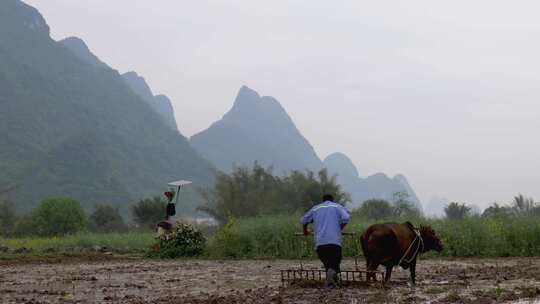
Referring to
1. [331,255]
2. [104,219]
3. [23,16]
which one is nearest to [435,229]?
[331,255]

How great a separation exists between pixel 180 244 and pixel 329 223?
14447 millimetres

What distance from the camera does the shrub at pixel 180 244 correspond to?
25.9 metres

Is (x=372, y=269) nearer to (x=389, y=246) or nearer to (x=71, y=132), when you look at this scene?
(x=389, y=246)

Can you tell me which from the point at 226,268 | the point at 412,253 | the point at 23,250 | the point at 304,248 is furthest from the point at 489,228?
the point at 23,250

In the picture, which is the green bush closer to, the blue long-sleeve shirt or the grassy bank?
the grassy bank

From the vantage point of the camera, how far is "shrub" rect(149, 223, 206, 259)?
2592 centimetres

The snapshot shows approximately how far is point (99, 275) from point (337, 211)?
836 centimetres

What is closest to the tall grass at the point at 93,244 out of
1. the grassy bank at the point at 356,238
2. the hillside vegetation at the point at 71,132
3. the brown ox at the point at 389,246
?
→ the grassy bank at the point at 356,238

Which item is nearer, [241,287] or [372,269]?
[372,269]

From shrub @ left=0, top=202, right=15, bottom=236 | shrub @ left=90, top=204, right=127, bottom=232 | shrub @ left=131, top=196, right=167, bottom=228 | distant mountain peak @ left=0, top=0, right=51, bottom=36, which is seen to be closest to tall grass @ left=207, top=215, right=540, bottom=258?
shrub @ left=131, top=196, right=167, bottom=228

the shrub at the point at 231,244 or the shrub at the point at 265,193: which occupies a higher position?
the shrub at the point at 265,193

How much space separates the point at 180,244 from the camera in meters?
26.1

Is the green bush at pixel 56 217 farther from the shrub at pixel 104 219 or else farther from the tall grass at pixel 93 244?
the tall grass at pixel 93 244

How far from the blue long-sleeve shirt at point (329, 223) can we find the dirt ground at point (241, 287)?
958mm
